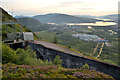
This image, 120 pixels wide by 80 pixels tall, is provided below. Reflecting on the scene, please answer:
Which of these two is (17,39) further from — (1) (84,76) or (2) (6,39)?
(1) (84,76)

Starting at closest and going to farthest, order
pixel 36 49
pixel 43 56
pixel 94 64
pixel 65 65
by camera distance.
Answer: pixel 94 64, pixel 65 65, pixel 43 56, pixel 36 49

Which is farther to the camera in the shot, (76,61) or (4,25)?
(4,25)

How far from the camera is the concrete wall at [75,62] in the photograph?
1012 centimetres

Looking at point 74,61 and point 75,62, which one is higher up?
point 74,61

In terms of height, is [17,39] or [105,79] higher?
[17,39]

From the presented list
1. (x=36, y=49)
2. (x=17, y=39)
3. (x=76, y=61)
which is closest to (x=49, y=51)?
(x=36, y=49)

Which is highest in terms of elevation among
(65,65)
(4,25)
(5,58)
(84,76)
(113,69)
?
(4,25)

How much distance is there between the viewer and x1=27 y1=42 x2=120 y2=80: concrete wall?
33.2 feet

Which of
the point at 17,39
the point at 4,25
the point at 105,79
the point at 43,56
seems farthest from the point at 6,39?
the point at 105,79

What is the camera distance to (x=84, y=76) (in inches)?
263

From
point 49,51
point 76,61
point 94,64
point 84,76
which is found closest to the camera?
point 84,76

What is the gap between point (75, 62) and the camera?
42.5ft

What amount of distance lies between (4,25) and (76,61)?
20843mm

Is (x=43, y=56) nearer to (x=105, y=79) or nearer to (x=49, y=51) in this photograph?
(x=49, y=51)
